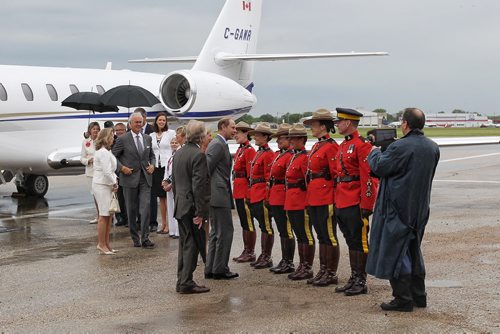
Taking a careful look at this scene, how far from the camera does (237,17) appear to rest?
68.6 feet

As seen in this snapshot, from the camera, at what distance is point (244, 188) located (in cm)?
973

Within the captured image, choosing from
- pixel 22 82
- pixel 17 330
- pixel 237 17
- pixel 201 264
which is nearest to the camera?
pixel 17 330

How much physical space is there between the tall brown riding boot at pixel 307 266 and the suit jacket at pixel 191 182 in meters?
1.31

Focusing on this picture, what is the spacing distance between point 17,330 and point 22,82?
10319 mm

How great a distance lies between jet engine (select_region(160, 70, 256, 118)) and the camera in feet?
56.9

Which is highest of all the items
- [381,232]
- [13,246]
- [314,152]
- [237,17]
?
[237,17]

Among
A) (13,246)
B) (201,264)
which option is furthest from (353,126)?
(13,246)

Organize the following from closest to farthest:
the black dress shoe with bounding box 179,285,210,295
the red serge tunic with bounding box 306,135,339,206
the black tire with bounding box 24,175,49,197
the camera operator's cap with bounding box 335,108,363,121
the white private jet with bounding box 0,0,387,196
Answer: the camera operator's cap with bounding box 335,108,363,121 → the black dress shoe with bounding box 179,285,210,295 → the red serge tunic with bounding box 306,135,339,206 → the white private jet with bounding box 0,0,387,196 → the black tire with bounding box 24,175,49,197

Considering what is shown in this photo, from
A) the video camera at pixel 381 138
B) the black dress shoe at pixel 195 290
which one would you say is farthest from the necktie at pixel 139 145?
the video camera at pixel 381 138

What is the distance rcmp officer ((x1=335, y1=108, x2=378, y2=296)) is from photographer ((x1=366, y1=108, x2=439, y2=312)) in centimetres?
54

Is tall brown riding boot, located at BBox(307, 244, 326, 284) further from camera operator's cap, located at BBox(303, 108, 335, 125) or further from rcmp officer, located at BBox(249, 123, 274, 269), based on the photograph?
camera operator's cap, located at BBox(303, 108, 335, 125)

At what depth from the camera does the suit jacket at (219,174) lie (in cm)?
870

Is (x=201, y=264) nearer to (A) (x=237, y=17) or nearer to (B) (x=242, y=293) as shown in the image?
(B) (x=242, y=293)

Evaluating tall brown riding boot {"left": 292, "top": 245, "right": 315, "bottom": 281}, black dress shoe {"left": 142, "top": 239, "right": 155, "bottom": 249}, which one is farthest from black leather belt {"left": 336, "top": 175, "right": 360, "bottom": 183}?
black dress shoe {"left": 142, "top": 239, "right": 155, "bottom": 249}
